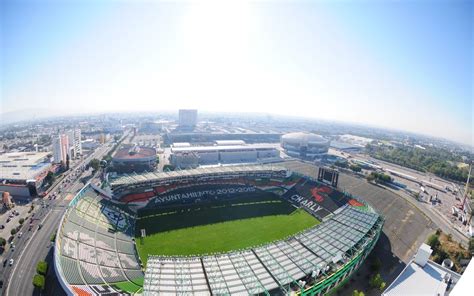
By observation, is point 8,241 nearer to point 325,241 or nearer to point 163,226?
point 163,226

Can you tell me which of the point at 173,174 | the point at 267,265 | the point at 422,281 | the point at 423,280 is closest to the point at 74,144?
the point at 173,174

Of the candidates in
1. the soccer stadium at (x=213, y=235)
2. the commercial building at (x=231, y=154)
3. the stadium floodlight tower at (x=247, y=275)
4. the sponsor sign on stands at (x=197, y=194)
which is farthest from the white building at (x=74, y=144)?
the stadium floodlight tower at (x=247, y=275)

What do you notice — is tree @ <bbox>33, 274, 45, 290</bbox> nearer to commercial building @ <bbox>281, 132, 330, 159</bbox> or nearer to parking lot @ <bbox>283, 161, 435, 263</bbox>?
parking lot @ <bbox>283, 161, 435, 263</bbox>

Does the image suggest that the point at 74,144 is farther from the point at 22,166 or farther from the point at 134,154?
the point at 134,154

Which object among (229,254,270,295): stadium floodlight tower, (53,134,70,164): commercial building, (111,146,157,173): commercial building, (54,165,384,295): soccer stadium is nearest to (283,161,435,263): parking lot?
(54,165,384,295): soccer stadium

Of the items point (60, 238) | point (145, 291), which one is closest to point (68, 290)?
point (145, 291)

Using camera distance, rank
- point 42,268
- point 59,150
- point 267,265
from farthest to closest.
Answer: point 59,150, point 42,268, point 267,265
